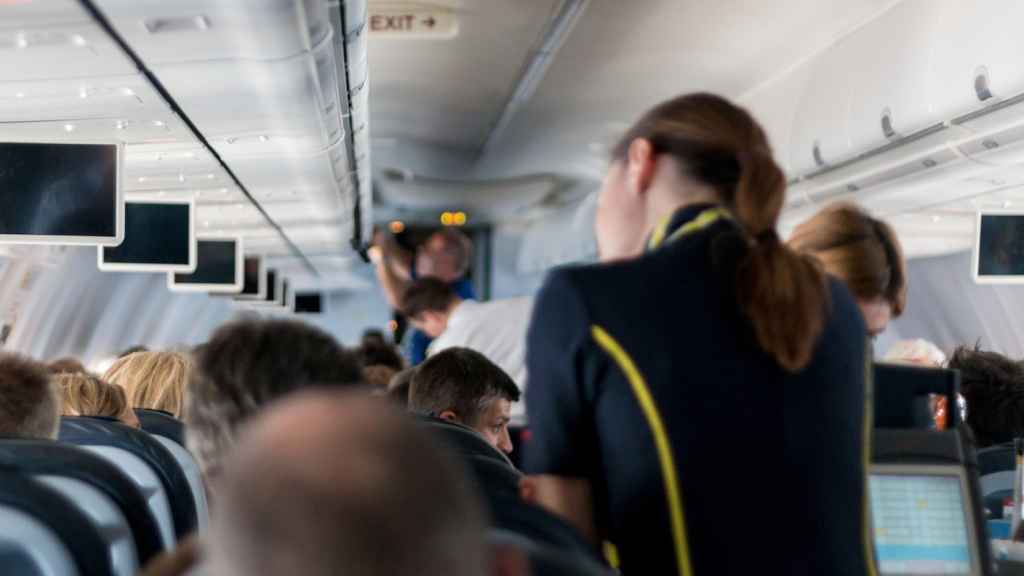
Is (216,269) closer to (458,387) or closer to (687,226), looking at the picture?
(458,387)

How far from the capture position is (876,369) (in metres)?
3.10

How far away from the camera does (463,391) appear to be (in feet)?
15.3

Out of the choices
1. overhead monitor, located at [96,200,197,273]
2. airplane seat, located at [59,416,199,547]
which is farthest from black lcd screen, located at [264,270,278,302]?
airplane seat, located at [59,416,199,547]

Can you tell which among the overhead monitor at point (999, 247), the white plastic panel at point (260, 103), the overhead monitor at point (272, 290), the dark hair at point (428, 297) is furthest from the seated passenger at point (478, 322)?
the overhead monitor at point (272, 290)

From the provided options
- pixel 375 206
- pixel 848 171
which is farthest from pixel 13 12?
pixel 375 206

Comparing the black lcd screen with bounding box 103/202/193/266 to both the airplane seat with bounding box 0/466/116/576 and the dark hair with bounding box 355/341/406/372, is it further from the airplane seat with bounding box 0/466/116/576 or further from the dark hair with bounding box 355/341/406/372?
the airplane seat with bounding box 0/466/116/576

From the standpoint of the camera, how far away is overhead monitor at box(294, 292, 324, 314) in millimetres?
34031

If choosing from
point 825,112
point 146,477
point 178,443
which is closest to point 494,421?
point 146,477

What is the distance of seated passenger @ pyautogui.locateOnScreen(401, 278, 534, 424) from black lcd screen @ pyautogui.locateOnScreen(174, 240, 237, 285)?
19.9ft

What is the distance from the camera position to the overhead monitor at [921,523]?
313 cm

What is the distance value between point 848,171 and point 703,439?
27.4ft

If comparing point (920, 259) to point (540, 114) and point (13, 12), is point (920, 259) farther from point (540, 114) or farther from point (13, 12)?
point (13, 12)

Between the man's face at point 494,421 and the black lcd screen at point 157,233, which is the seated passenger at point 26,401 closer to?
the man's face at point 494,421

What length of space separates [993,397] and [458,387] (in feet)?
6.41
